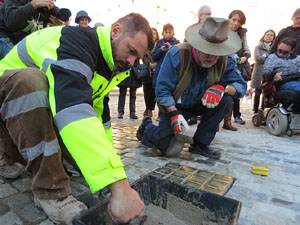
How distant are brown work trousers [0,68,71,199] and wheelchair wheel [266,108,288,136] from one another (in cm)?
360

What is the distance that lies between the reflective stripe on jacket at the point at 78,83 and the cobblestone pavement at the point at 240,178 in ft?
1.98

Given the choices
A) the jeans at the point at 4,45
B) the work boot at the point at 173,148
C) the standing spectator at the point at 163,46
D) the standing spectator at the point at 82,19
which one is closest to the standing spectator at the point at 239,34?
the standing spectator at the point at 163,46

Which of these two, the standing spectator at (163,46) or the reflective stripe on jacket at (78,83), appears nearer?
the reflective stripe on jacket at (78,83)

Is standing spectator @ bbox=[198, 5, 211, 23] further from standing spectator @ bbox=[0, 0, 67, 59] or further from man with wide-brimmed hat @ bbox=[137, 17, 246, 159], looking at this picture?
standing spectator @ bbox=[0, 0, 67, 59]

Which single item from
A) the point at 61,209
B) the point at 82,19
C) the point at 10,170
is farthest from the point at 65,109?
the point at 82,19

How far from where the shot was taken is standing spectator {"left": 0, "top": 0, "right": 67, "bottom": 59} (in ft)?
6.51

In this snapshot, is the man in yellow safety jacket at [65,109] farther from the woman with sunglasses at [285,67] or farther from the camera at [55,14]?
the woman with sunglasses at [285,67]

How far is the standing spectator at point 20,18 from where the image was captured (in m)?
1.99

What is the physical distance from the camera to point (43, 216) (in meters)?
1.27

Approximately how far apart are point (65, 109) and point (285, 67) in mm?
3947

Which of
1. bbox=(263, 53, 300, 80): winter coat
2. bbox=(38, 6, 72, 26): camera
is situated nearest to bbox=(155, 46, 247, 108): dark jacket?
bbox=(38, 6, 72, 26): camera

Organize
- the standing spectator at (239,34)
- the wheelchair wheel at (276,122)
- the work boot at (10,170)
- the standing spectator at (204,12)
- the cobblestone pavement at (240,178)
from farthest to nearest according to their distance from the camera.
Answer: the standing spectator at (239,34) < the wheelchair wheel at (276,122) < the standing spectator at (204,12) < the work boot at (10,170) < the cobblestone pavement at (240,178)

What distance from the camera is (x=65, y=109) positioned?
968 mm

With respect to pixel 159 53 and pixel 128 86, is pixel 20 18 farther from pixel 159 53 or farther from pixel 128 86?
pixel 128 86
